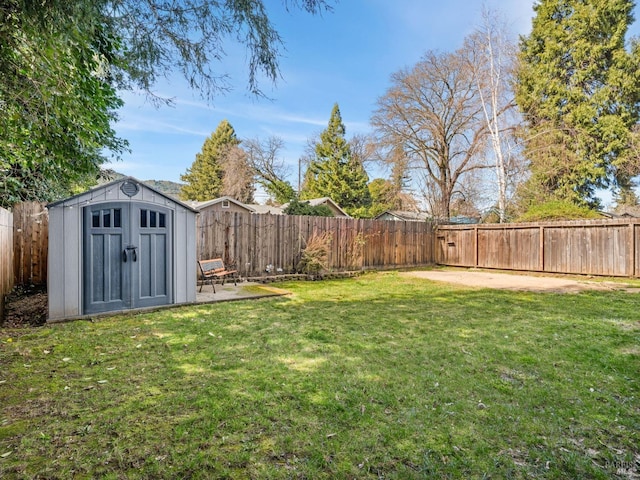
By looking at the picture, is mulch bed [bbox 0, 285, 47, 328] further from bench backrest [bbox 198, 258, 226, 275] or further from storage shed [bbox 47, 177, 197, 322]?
bench backrest [bbox 198, 258, 226, 275]

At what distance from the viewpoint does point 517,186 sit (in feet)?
58.2

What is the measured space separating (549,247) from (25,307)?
1279 cm

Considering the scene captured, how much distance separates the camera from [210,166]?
126ft

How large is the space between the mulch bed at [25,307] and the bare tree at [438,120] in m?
18.0

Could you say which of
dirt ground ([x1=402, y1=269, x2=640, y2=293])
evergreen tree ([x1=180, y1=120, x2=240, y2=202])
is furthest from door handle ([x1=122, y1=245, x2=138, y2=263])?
evergreen tree ([x1=180, y1=120, x2=240, y2=202])

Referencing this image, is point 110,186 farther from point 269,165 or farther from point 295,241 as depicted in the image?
point 269,165

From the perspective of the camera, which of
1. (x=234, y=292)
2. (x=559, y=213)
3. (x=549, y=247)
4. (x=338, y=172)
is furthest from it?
(x=338, y=172)

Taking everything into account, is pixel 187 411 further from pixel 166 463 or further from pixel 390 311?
pixel 390 311

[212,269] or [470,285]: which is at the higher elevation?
[212,269]

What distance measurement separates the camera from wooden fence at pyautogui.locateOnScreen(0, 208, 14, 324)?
5.04 meters

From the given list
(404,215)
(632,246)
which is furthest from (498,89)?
(632,246)

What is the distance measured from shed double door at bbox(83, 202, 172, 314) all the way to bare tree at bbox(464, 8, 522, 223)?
1541 cm

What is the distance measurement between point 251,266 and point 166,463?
7184mm

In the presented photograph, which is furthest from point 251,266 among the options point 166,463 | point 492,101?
point 492,101
